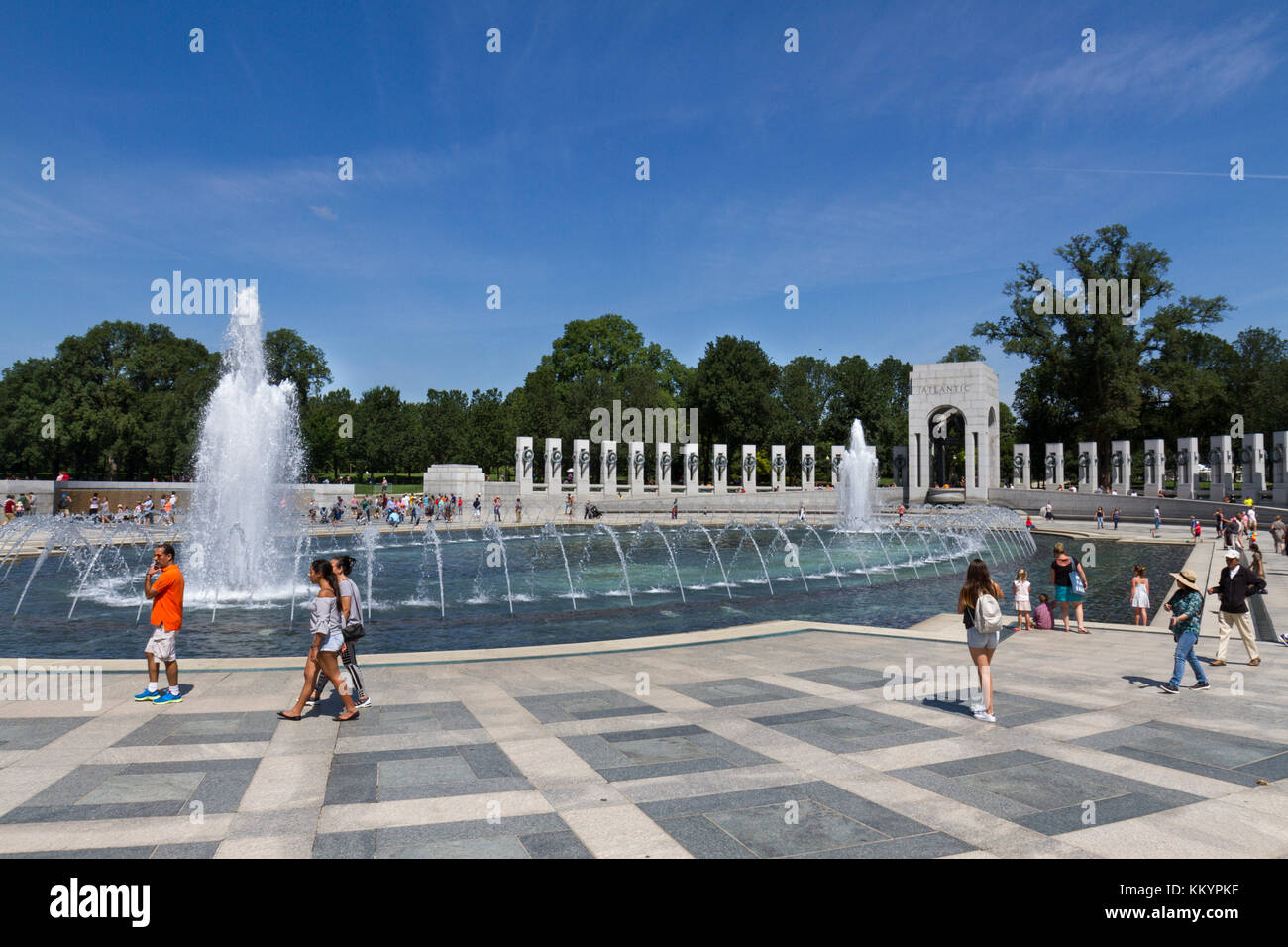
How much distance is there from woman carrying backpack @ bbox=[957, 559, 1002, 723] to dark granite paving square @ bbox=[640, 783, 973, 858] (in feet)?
9.46

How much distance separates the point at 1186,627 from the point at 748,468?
5897cm

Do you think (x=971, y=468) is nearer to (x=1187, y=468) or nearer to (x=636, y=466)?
(x=1187, y=468)

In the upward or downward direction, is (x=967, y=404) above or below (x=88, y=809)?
above

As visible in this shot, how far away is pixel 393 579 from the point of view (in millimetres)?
23719

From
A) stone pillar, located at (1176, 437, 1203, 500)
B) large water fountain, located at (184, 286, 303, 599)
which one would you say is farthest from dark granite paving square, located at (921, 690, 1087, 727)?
stone pillar, located at (1176, 437, 1203, 500)


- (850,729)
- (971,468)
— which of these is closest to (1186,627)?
(850,729)

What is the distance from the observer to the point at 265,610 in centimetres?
1762

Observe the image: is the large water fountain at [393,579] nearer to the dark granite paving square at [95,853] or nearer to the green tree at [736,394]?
the dark granite paving square at [95,853]

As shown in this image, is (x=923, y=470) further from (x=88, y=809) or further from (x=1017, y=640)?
(x=88, y=809)

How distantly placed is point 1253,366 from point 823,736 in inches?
3778

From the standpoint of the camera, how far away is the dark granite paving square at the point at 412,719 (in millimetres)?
8125

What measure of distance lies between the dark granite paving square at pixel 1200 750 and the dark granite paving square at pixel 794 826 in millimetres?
3023

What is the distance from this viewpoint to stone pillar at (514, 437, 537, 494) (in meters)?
62.1

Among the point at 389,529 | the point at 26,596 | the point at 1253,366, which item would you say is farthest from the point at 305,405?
the point at 1253,366
